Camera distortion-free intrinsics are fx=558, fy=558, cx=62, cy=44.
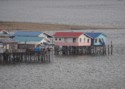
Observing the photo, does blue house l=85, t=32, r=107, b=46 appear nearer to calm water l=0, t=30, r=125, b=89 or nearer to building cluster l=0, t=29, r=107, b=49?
building cluster l=0, t=29, r=107, b=49

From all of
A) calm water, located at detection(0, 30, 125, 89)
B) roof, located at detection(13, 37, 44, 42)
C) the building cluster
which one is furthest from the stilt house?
roof, located at detection(13, 37, 44, 42)

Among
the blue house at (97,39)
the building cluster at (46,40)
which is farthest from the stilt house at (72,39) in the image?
the blue house at (97,39)

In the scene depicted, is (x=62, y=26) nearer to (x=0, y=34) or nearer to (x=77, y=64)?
(x=0, y=34)

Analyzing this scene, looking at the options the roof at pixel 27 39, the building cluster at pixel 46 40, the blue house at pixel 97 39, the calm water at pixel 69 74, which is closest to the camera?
the calm water at pixel 69 74

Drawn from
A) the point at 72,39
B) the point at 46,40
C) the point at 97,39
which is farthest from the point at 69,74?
the point at 97,39

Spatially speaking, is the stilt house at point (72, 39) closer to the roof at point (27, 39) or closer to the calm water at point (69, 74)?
the calm water at point (69, 74)

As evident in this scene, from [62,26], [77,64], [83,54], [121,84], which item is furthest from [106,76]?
[62,26]

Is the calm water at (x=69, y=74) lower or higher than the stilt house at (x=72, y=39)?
lower
